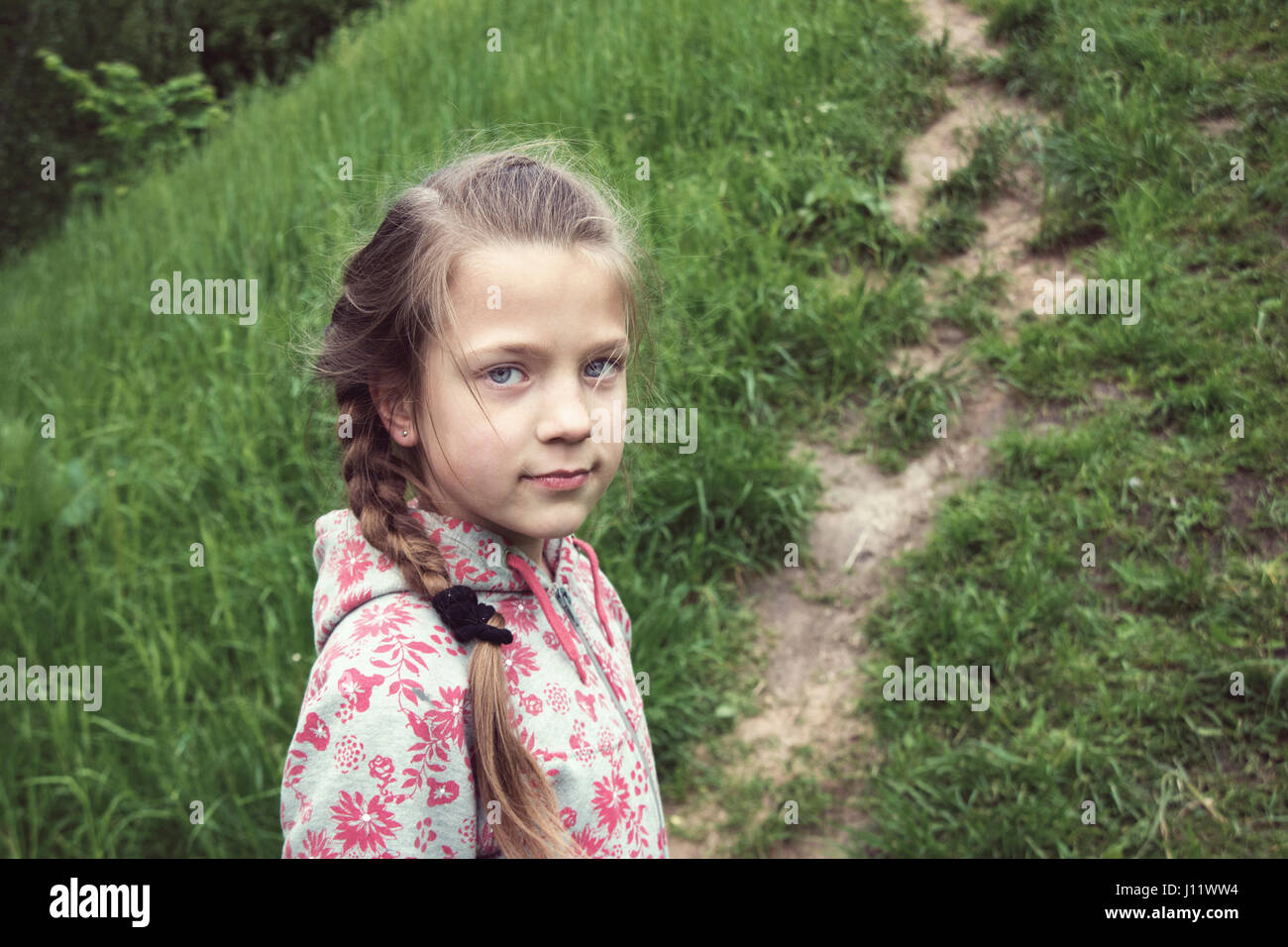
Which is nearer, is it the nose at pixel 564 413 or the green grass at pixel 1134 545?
the nose at pixel 564 413

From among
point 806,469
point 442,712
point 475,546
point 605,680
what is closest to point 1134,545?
point 806,469

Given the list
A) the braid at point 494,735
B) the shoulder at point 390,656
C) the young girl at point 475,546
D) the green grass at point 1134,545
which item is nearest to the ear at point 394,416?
the young girl at point 475,546

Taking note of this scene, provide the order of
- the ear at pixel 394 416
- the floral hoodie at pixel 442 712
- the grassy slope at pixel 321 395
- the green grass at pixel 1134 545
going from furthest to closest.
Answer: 1. the grassy slope at pixel 321 395
2. the green grass at pixel 1134 545
3. the ear at pixel 394 416
4. the floral hoodie at pixel 442 712

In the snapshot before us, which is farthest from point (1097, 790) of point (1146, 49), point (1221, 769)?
point (1146, 49)

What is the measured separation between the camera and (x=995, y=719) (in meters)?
2.88

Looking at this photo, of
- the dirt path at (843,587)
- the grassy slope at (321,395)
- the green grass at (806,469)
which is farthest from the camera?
the grassy slope at (321,395)

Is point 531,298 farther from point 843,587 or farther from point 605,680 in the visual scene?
point 843,587

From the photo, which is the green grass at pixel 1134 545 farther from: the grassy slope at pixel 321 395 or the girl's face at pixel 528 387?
the girl's face at pixel 528 387

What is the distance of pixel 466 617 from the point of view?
54.4 inches

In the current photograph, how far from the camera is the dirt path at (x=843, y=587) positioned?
303cm

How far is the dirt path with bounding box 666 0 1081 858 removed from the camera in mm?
3025

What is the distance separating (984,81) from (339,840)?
4388 mm

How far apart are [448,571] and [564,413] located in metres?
0.30

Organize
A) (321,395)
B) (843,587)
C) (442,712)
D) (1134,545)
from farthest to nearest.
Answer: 1. (843,587)
2. (1134,545)
3. (321,395)
4. (442,712)
